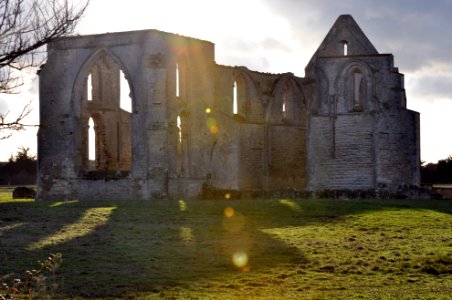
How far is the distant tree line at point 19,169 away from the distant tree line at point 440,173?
91.8 ft

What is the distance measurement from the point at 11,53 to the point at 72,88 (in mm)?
21422

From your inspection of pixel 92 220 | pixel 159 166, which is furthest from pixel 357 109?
pixel 92 220

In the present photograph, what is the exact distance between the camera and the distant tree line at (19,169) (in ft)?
190

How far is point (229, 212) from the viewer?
68.9 ft

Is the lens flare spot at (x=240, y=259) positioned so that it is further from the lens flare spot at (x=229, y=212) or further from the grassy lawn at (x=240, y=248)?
the lens flare spot at (x=229, y=212)

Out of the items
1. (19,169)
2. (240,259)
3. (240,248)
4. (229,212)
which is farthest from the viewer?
(19,169)

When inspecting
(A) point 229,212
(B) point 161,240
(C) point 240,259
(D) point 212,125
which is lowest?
(C) point 240,259

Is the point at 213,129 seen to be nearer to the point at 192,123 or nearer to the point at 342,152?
the point at 192,123

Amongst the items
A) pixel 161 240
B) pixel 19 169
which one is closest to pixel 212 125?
pixel 161 240

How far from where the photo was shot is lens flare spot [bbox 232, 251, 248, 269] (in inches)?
492

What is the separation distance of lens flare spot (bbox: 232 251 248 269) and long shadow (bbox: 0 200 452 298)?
0.7 inches

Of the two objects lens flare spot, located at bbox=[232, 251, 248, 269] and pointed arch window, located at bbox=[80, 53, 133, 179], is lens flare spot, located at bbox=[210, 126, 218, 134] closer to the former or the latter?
pointed arch window, located at bbox=[80, 53, 133, 179]

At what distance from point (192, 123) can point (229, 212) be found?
10265 mm

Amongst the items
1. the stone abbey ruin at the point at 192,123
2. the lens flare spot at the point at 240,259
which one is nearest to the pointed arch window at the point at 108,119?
the stone abbey ruin at the point at 192,123
